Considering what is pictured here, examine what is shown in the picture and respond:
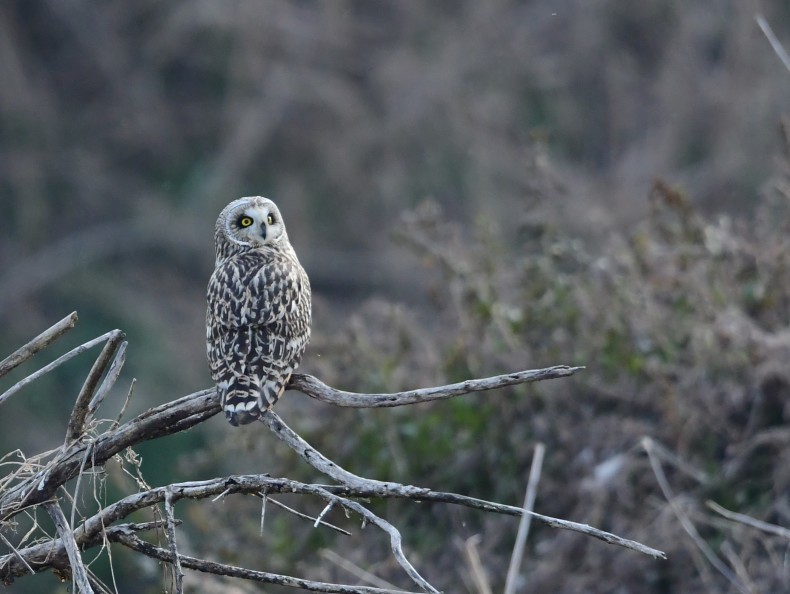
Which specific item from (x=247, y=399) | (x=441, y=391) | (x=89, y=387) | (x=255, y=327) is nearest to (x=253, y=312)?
(x=255, y=327)

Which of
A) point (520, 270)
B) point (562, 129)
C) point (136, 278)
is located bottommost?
point (136, 278)

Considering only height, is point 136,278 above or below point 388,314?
below

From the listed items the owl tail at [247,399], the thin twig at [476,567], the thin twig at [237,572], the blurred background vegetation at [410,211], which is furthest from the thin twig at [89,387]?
the blurred background vegetation at [410,211]

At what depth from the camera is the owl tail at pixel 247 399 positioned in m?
4.09

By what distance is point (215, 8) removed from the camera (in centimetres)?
1827

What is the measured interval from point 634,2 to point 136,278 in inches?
277

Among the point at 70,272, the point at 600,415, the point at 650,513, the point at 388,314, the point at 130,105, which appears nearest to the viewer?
the point at 650,513

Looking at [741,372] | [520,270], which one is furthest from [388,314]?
[741,372]

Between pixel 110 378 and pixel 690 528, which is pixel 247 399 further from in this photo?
pixel 690 528

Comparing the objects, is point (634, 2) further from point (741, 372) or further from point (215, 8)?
point (741, 372)

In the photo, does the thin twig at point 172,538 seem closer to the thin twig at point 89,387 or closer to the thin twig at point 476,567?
the thin twig at point 89,387

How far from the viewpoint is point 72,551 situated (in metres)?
3.41

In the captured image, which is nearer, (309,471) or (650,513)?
(650,513)

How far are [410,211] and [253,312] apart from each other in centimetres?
591
